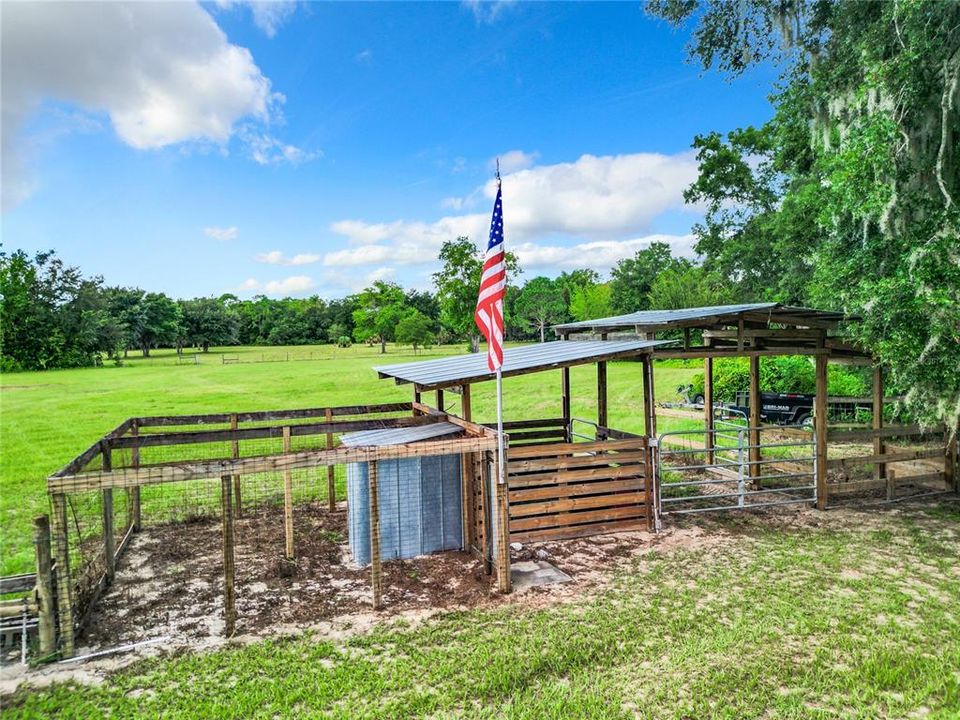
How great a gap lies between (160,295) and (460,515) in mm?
66582

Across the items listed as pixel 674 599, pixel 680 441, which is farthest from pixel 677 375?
pixel 674 599

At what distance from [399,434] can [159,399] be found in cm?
2174

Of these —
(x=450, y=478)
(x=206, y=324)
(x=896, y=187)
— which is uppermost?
(x=206, y=324)

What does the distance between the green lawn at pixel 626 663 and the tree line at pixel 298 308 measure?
20.8m

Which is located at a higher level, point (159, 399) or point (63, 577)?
Result: point (63, 577)

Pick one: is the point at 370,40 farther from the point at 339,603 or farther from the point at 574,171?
the point at 339,603

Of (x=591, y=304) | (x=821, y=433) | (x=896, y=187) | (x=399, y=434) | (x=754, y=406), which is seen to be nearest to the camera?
(x=399, y=434)

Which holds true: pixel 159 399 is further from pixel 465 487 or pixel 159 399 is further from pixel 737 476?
pixel 737 476

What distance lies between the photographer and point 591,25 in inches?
785

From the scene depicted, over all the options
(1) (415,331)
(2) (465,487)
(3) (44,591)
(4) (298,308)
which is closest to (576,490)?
(2) (465,487)

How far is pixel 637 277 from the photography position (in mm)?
57781

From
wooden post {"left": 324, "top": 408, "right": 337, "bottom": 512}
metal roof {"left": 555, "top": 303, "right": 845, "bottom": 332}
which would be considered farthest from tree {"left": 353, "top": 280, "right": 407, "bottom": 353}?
metal roof {"left": 555, "top": 303, "right": 845, "bottom": 332}

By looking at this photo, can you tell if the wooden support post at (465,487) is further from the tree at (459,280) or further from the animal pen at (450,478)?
the tree at (459,280)

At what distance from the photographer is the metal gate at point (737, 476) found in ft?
28.1
